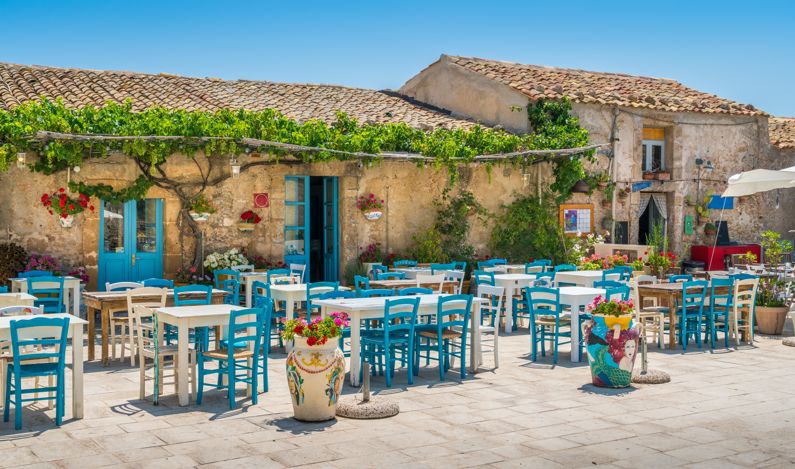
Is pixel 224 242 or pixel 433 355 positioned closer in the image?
pixel 433 355

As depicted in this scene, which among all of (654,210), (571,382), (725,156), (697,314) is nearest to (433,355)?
(571,382)

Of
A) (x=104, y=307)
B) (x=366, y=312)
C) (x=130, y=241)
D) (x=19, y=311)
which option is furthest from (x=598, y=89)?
(x=19, y=311)

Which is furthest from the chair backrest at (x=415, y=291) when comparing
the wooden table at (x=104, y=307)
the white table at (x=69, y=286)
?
the white table at (x=69, y=286)

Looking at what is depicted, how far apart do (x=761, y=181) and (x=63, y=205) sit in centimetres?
1089

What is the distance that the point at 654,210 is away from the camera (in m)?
20.0

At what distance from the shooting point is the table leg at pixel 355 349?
7.85 metres

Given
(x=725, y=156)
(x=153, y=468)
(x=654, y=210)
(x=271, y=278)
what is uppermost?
(x=725, y=156)

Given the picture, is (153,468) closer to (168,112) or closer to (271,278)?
(271,278)

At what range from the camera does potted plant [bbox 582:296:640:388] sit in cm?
774

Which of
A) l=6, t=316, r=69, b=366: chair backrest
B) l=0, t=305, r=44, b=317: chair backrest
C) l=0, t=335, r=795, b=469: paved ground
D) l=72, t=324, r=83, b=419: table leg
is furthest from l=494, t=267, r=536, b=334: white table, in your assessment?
l=6, t=316, r=69, b=366: chair backrest

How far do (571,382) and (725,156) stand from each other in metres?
14.2

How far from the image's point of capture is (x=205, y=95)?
55.9 feet

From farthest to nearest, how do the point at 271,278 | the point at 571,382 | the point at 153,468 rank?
the point at 271,278
the point at 571,382
the point at 153,468

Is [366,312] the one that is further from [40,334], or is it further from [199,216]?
[199,216]
